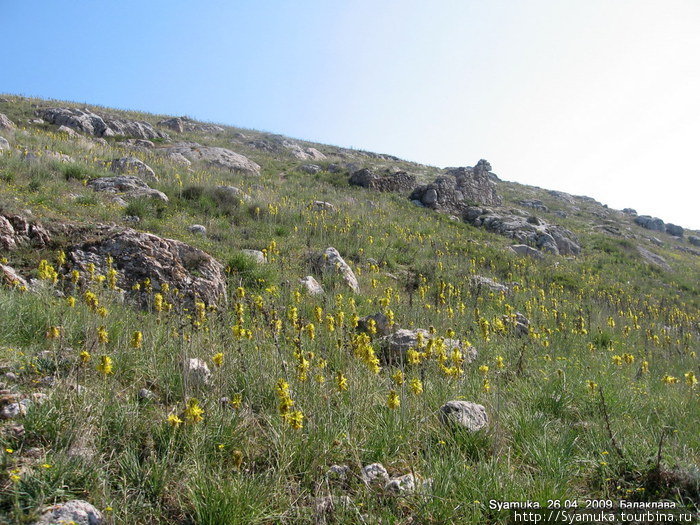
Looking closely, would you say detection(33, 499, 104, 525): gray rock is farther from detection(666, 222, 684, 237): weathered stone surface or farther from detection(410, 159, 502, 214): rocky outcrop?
detection(666, 222, 684, 237): weathered stone surface

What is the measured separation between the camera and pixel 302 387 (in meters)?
2.87

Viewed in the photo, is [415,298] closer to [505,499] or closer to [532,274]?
[505,499]

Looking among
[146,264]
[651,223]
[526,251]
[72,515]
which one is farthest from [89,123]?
[651,223]

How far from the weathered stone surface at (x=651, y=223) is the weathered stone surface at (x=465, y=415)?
44.7 m

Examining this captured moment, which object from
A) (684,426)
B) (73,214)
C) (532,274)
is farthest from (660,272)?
(73,214)

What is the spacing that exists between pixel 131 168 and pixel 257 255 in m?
7.01

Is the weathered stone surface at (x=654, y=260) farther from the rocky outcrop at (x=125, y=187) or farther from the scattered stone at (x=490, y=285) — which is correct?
the rocky outcrop at (x=125, y=187)

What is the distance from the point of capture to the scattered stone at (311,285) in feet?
20.7

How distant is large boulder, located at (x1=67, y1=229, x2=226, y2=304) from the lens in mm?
4793

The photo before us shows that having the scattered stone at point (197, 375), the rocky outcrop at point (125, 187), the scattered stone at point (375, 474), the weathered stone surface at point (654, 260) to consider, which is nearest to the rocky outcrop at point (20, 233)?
the scattered stone at point (197, 375)

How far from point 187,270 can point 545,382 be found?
4.44 metres

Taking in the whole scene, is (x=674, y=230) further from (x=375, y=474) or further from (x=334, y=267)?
(x=375, y=474)

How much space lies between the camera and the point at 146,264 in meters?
4.97

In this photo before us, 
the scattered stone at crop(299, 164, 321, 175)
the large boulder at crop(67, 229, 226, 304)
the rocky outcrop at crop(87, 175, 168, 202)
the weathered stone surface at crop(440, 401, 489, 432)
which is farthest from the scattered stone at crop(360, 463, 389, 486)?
the scattered stone at crop(299, 164, 321, 175)
